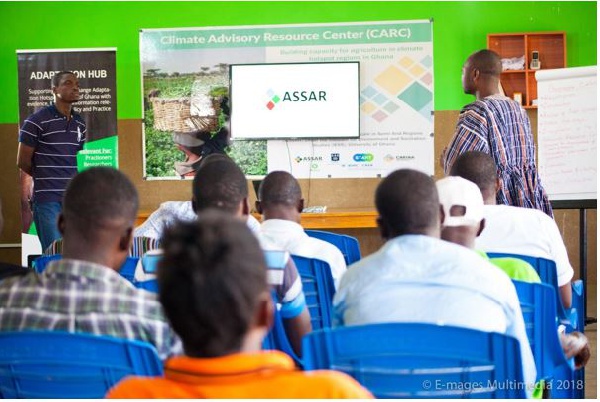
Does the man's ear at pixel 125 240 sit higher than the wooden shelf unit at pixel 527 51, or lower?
lower

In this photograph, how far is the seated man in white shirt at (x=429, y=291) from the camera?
6.07 feet

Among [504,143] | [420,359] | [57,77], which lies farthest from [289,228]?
[57,77]

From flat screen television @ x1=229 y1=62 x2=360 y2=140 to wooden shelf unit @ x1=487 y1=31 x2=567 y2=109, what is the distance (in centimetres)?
130

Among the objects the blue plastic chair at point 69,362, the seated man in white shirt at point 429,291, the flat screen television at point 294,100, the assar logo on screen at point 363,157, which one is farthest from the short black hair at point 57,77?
the blue plastic chair at point 69,362

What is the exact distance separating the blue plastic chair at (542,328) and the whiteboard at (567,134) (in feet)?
11.7

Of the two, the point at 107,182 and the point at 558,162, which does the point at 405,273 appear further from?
the point at 558,162

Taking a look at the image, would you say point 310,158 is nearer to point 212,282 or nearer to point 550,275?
point 550,275

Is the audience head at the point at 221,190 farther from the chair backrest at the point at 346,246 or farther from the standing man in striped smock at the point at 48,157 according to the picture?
the standing man in striped smock at the point at 48,157

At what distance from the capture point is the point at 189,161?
7.51 m

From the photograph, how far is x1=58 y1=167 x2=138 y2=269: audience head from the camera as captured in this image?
6.21ft

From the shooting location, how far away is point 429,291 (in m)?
1.86

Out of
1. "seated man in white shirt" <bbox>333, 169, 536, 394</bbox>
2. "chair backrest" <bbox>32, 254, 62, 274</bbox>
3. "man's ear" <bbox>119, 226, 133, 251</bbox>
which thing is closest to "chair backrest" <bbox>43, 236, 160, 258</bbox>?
"chair backrest" <bbox>32, 254, 62, 274</bbox>

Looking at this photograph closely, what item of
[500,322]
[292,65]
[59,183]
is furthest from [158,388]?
[292,65]

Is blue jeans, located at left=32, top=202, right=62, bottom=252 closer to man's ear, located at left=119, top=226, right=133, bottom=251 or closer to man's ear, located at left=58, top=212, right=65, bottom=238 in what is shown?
man's ear, located at left=58, top=212, right=65, bottom=238
